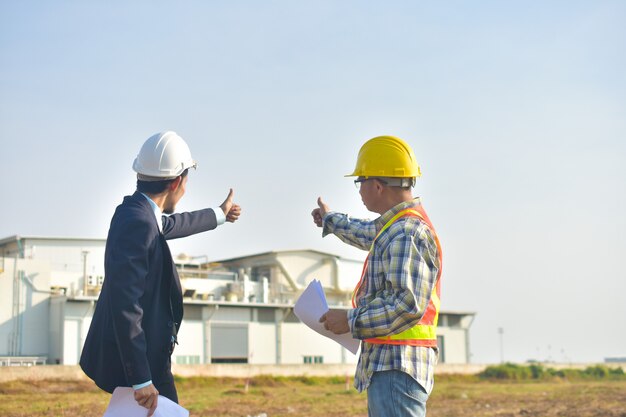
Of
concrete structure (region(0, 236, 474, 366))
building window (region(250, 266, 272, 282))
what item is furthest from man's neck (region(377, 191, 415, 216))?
building window (region(250, 266, 272, 282))

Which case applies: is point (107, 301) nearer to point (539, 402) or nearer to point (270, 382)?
point (539, 402)

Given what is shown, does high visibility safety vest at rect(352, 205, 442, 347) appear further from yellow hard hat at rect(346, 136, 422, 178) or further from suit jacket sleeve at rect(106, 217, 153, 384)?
suit jacket sleeve at rect(106, 217, 153, 384)

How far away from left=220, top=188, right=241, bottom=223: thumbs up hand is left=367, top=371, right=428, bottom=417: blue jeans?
1832 mm

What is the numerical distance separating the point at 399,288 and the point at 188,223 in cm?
171

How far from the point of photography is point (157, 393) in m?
3.92

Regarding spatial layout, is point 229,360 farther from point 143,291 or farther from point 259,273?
Result: point 143,291

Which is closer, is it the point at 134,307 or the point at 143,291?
the point at 134,307

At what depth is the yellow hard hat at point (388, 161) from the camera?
159 inches

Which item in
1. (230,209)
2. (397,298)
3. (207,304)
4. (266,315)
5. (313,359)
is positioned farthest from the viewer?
(313,359)

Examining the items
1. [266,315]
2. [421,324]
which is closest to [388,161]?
[421,324]

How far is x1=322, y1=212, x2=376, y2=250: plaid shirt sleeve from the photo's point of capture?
15.2 ft

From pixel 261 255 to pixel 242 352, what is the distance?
6918 mm

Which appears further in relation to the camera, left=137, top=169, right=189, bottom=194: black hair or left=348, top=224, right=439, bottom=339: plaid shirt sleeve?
left=137, top=169, right=189, bottom=194: black hair

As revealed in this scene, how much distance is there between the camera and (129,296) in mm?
3840
